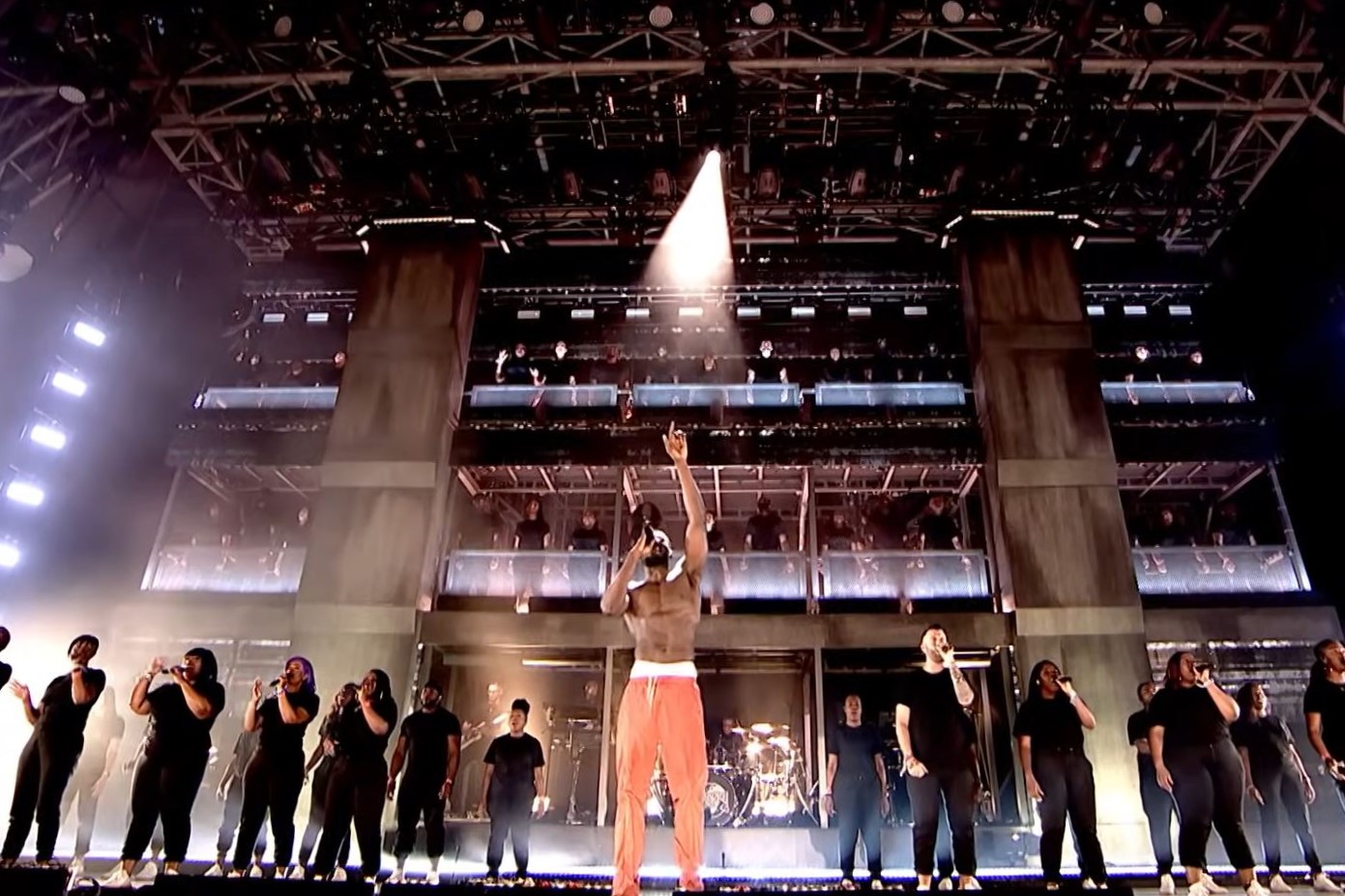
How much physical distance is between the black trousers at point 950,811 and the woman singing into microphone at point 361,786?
390 cm

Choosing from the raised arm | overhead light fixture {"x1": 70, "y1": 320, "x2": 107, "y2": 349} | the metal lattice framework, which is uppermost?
the metal lattice framework

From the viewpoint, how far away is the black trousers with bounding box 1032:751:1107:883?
18.5 feet

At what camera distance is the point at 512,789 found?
23.3ft

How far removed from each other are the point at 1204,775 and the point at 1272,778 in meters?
1.34

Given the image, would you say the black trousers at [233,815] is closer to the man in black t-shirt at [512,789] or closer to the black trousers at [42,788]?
the black trousers at [42,788]

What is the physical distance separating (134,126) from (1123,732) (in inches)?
623

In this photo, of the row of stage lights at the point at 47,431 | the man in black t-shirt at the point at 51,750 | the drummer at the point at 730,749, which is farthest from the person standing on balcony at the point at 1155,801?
the row of stage lights at the point at 47,431

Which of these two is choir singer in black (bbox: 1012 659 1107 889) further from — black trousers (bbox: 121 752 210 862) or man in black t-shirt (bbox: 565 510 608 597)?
man in black t-shirt (bbox: 565 510 608 597)

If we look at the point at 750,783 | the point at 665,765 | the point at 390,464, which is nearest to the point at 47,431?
the point at 390,464

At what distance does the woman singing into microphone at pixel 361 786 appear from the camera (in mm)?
5670

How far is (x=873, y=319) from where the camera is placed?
49.4 feet

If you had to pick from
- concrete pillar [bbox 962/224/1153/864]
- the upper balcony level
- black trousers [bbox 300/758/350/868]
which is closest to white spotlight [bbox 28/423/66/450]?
the upper balcony level

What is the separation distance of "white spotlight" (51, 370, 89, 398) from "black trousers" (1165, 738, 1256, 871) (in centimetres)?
1543

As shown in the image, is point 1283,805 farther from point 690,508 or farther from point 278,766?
point 278,766
